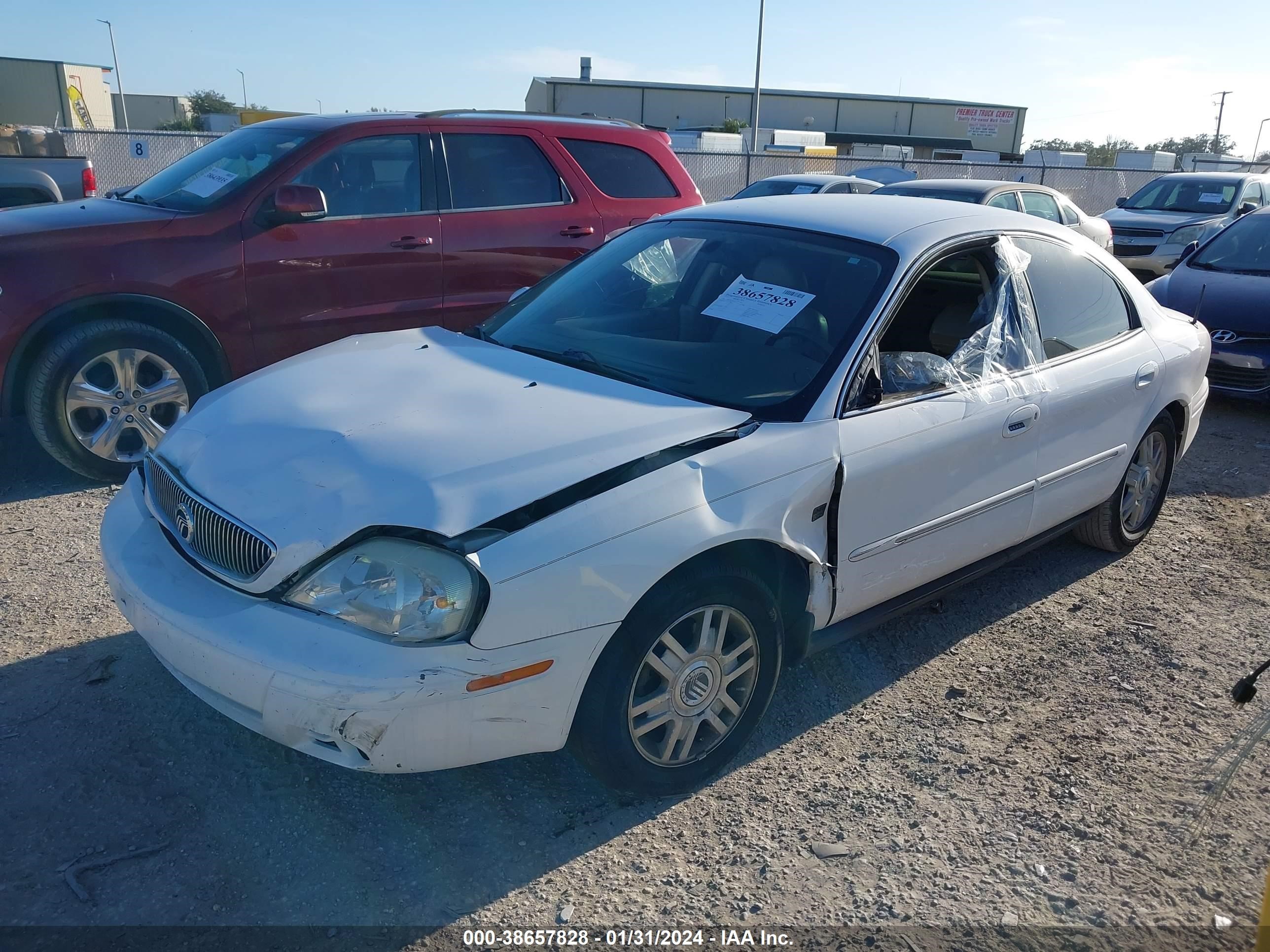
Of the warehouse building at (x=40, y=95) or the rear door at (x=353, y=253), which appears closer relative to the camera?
the rear door at (x=353, y=253)

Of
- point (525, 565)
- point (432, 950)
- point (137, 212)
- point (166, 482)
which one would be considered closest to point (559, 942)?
point (432, 950)

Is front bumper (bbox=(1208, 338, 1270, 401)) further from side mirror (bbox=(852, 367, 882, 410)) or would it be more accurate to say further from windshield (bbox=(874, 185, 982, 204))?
side mirror (bbox=(852, 367, 882, 410))

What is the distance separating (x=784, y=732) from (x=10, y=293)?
416 cm

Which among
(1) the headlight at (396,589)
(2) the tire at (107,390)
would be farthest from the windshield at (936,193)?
(1) the headlight at (396,589)

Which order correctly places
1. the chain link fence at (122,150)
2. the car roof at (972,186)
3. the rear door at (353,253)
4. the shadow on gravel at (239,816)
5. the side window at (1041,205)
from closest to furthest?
the shadow on gravel at (239,816) → the rear door at (353,253) → the car roof at (972,186) → the side window at (1041,205) → the chain link fence at (122,150)

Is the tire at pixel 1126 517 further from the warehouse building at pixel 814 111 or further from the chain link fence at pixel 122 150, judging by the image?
the warehouse building at pixel 814 111

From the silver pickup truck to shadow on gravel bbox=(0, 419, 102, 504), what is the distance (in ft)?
8.42

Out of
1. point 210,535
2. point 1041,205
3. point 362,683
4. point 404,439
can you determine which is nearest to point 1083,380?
point 404,439

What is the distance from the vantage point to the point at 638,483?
103 inches

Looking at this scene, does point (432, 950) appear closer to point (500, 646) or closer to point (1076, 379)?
point (500, 646)

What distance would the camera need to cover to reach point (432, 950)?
2.35 m

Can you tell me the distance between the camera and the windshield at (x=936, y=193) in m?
10.9

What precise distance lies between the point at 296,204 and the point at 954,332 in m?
3.47

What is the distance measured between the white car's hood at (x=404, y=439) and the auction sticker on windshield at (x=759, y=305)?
513 mm
